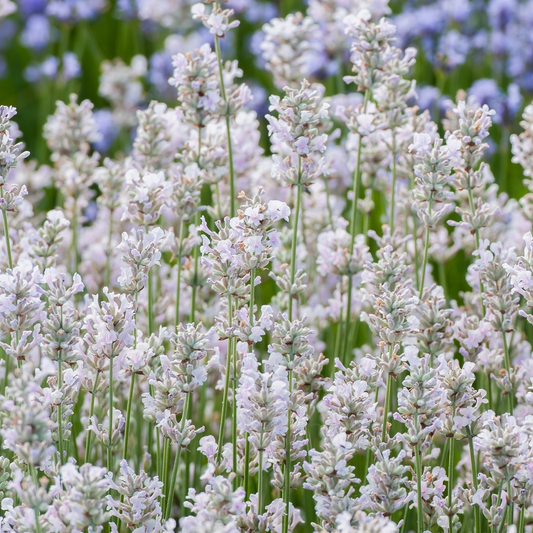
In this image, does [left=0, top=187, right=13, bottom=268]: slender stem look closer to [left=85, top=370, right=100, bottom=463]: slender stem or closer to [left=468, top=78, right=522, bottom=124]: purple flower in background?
[left=85, top=370, right=100, bottom=463]: slender stem

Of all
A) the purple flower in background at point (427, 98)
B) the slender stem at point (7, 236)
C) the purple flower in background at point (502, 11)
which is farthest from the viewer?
the purple flower in background at point (502, 11)

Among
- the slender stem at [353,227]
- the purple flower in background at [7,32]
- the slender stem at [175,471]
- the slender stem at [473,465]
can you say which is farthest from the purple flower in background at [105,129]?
the slender stem at [473,465]

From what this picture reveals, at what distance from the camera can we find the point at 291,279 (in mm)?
1701

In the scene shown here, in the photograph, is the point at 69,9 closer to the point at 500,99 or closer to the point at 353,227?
the point at 500,99

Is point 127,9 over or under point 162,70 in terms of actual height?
over

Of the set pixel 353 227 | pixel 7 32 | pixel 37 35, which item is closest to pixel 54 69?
pixel 37 35

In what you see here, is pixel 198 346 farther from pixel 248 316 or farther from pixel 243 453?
pixel 243 453

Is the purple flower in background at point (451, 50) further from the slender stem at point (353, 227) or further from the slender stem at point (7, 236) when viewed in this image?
the slender stem at point (7, 236)

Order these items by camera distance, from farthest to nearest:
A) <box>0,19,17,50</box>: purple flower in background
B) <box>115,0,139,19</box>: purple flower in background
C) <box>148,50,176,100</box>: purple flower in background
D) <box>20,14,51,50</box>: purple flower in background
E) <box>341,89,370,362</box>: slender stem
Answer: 1. <box>0,19,17,50</box>: purple flower in background
2. <box>20,14,51,50</box>: purple flower in background
3. <box>115,0,139,19</box>: purple flower in background
4. <box>148,50,176,100</box>: purple flower in background
5. <box>341,89,370,362</box>: slender stem

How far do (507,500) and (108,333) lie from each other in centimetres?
74

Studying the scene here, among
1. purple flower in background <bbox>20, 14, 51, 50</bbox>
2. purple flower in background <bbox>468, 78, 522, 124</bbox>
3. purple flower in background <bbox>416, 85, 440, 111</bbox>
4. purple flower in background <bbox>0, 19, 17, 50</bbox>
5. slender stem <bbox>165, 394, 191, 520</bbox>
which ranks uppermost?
purple flower in background <bbox>0, 19, 17, 50</bbox>

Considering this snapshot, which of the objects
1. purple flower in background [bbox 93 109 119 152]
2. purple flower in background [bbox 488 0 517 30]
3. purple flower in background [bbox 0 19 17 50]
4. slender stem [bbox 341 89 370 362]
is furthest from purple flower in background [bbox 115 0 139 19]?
slender stem [bbox 341 89 370 362]

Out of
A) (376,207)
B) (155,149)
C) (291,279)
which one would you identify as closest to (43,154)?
(376,207)

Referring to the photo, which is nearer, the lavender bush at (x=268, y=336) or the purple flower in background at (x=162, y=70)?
the lavender bush at (x=268, y=336)
